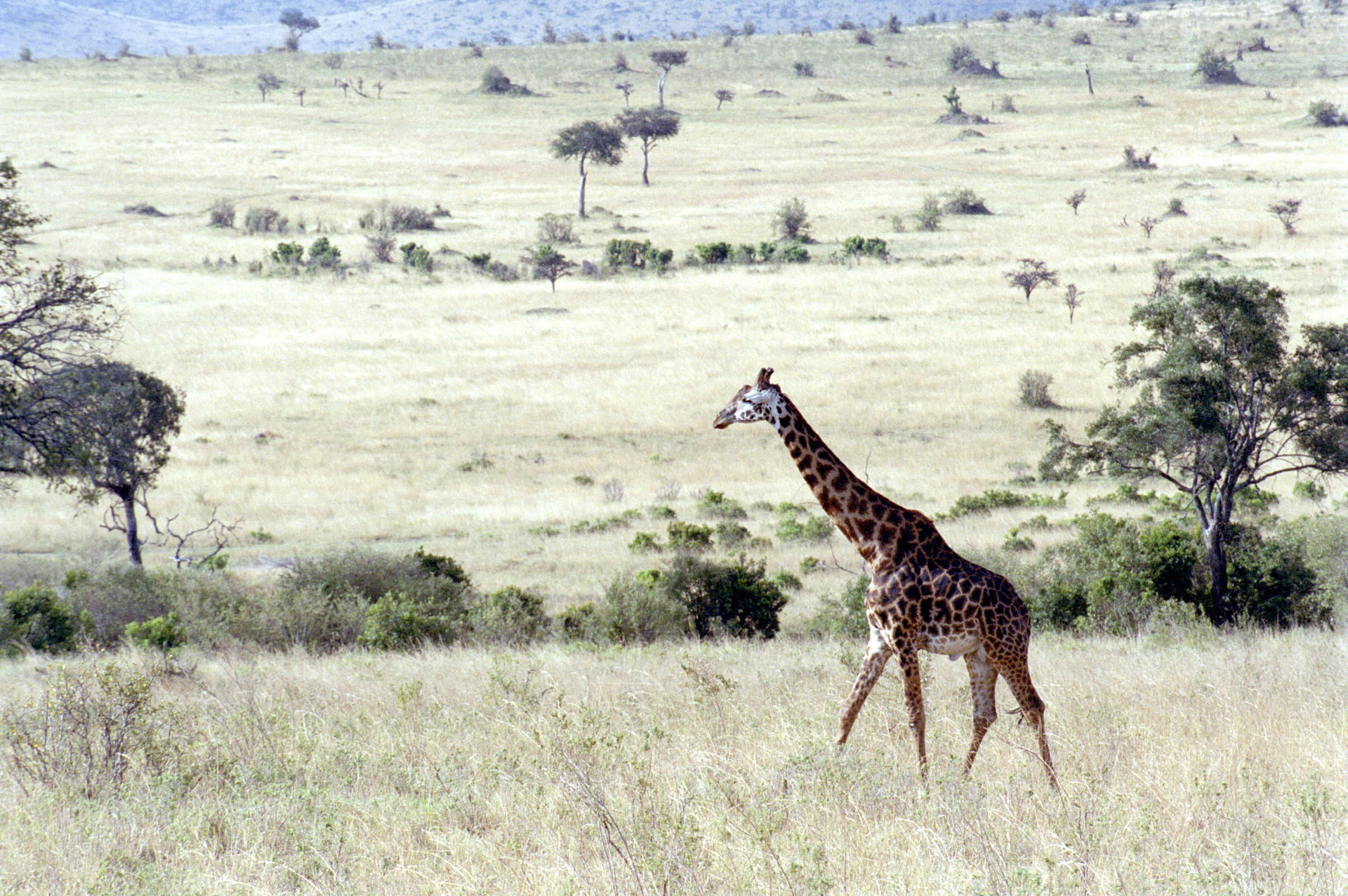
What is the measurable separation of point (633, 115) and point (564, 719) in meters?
83.3

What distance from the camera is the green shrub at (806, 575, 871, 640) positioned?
46.1ft

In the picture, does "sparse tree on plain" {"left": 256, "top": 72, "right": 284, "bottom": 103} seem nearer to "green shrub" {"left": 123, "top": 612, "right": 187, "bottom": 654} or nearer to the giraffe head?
"green shrub" {"left": 123, "top": 612, "right": 187, "bottom": 654}

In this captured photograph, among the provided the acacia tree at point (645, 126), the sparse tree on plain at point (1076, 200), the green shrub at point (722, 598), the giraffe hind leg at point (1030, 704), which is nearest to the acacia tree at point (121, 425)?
the green shrub at point (722, 598)

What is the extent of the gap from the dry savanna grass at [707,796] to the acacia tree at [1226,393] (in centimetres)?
793

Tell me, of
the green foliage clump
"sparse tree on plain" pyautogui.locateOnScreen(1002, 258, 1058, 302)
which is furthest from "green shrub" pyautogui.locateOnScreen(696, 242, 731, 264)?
"sparse tree on plain" pyautogui.locateOnScreen(1002, 258, 1058, 302)

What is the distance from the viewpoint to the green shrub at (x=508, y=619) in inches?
572

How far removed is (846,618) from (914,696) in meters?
8.71

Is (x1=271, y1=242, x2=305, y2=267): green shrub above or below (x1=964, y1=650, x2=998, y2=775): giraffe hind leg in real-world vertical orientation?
above

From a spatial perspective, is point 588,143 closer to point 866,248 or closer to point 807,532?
point 866,248

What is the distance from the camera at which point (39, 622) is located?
14.1m

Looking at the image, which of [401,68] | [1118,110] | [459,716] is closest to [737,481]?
[459,716]

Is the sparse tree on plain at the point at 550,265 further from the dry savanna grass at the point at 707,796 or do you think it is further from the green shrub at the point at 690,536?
the dry savanna grass at the point at 707,796

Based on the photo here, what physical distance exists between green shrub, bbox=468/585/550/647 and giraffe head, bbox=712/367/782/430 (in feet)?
25.2

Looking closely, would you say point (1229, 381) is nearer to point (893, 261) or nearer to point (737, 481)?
point (737, 481)
